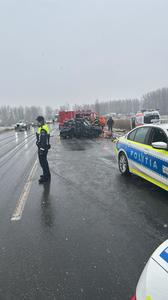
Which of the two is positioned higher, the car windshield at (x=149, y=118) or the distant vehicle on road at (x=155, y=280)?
the car windshield at (x=149, y=118)

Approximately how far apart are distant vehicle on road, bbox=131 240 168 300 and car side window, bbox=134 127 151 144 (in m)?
4.83

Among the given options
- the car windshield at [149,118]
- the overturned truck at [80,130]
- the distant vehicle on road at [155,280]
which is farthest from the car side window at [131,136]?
the overturned truck at [80,130]

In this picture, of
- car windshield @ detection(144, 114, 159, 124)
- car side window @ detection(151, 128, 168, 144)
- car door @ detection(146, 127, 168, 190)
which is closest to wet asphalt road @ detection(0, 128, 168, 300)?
car door @ detection(146, 127, 168, 190)

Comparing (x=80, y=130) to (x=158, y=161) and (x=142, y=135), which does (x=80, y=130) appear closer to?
(x=142, y=135)

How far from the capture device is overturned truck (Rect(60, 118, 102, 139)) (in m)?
24.4

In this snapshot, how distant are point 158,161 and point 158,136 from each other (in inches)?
28.5

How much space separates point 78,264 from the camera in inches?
135

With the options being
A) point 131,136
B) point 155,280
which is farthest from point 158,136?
point 155,280

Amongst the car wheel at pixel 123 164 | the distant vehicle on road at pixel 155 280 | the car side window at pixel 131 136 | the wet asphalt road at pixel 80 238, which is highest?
the car side window at pixel 131 136

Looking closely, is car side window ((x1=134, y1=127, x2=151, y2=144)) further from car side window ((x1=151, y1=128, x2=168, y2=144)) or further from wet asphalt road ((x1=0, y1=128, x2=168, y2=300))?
wet asphalt road ((x1=0, y1=128, x2=168, y2=300))

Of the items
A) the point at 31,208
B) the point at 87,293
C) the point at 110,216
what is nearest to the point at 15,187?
the point at 31,208

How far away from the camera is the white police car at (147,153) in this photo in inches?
222

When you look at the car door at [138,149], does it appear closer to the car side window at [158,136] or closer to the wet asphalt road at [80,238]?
the car side window at [158,136]

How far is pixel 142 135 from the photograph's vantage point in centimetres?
691
